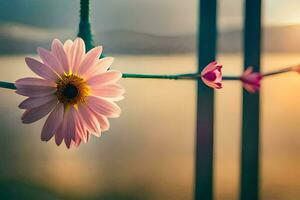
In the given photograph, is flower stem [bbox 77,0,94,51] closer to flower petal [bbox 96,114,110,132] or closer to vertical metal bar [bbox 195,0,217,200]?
flower petal [bbox 96,114,110,132]

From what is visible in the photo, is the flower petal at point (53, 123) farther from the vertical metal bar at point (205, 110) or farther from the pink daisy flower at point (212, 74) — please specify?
the vertical metal bar at point (205, 110)

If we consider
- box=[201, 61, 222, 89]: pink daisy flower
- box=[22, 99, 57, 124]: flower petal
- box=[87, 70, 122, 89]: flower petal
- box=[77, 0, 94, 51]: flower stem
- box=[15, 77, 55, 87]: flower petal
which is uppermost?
box=[77, 0, 94, 51]: flower stem

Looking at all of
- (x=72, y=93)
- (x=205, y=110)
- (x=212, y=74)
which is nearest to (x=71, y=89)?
(x=72, y=93)

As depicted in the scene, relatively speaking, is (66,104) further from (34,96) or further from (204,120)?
(204,120)

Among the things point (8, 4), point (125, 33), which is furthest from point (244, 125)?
point (8, 4)

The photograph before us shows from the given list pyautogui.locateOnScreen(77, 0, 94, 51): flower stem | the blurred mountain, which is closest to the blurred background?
the blurred mountain

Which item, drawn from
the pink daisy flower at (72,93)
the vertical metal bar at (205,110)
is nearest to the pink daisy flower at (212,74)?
the pink daisy flower at (72,93)

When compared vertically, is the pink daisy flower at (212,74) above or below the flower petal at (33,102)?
above
